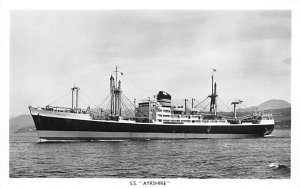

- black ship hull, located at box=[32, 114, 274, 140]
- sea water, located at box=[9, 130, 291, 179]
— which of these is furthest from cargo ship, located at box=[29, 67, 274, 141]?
sea water, located at box=[9, 130, 291, 179]

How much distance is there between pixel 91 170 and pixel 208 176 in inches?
146

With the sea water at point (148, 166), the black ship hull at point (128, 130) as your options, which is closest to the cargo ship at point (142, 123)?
the black ship hull at point (128, 130)

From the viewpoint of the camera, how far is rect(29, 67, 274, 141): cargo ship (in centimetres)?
2145

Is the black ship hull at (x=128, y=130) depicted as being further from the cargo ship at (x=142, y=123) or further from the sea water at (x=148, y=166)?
the sea water at (x=148, y=166)

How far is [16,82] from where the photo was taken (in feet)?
38.2

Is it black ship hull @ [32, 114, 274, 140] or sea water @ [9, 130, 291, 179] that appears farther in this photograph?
black ship hull @ [32, 114, 274, 140]

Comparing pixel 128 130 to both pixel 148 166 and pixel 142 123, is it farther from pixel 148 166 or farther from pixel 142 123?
pixel 148 166

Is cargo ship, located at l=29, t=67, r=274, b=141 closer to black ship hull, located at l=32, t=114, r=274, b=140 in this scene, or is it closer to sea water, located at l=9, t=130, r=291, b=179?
black ship hull, located at l=32, t=114, r=274, b=140

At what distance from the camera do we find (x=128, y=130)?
24.6 meters

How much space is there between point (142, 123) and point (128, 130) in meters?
1.23

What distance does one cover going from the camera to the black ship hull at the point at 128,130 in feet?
70.7

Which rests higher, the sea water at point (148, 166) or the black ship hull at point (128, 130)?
the black ship hull at point (128, 130)
